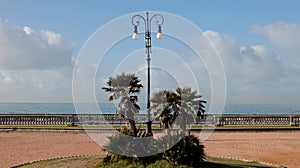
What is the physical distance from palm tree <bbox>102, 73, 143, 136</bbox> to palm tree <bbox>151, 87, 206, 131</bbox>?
940mm

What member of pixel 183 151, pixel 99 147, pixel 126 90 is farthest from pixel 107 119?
pixel 183 151

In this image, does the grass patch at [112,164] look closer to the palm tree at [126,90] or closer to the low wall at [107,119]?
the palm tree at [126,90]

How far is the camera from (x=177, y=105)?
48.4 feet

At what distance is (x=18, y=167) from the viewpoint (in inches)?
594

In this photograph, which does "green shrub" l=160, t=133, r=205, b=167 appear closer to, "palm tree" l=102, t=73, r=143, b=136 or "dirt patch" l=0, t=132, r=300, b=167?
"palm tree" l=102, t=73, r=143, b=136

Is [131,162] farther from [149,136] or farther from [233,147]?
[233,147]

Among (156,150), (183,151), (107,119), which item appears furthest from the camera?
(107,119)

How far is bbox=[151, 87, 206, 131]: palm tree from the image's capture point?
14.7m

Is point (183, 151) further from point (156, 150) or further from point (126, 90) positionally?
point (126, 90)

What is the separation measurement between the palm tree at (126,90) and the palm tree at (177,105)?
0.94 meters

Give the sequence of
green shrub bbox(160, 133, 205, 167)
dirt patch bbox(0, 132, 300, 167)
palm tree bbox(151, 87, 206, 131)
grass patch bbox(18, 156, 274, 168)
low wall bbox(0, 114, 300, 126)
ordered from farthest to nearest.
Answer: low wall bbox(0, 114, 300, 126)
dirt patch bbox(0, 132, 300, 167)
palm tree bbox(151, 87, 206, 131)
grass patch bbox(18, 156, 274, 168)
green shrub bbox(160, 133, 205, 167)

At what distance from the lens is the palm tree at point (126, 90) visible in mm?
15352

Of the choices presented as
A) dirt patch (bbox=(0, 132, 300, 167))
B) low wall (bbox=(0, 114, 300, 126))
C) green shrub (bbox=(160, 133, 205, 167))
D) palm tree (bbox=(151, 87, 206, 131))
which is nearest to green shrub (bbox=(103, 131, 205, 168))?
green shrub (bbox=(160, 133, 205, 167))

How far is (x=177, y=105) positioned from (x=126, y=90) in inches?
85.3
